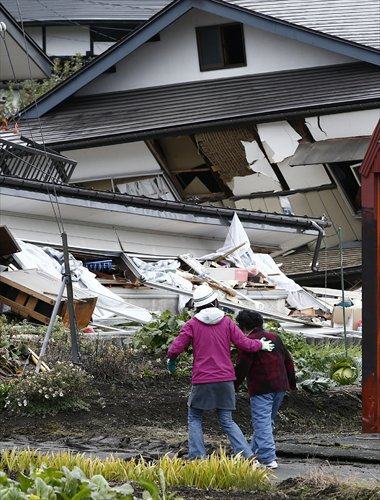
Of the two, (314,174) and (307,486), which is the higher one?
(314,174)

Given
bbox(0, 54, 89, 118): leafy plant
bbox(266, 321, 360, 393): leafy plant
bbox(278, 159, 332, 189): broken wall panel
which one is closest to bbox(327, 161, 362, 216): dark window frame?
bbox(278, 159, 332, 189): broken wall panel

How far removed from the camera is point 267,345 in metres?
10.8

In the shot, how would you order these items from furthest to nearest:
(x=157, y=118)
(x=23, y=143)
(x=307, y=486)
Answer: (x=157, y=118) < (x=23, y=143) < (x=307, y=486)

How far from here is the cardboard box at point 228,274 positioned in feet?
75.4

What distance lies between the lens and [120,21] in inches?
1778

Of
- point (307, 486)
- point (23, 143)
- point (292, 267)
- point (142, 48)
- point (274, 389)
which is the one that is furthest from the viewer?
point (142, 48)

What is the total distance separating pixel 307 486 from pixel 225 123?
2096 centimetres

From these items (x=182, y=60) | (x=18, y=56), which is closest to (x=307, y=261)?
(x=182, y=60)

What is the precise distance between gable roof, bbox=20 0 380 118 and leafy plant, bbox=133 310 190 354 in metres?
14.7

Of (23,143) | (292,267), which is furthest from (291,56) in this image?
(23,143)

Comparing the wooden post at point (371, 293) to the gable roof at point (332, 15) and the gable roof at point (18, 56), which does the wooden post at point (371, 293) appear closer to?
the gable roof at point (18, 56)

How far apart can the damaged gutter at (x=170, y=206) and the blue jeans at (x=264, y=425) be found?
9.85m

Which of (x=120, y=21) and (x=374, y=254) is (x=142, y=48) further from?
(x=374, y=254)

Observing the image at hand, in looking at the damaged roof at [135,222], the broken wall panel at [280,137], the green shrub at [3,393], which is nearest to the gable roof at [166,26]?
the broken wall panel at [280,137]
